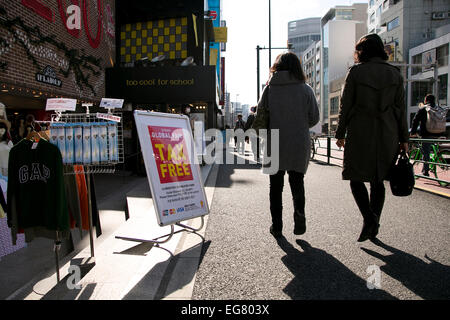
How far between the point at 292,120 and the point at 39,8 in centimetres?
869

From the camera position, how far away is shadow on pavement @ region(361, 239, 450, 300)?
2.59 m

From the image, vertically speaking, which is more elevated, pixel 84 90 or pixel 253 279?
pixel 84 90

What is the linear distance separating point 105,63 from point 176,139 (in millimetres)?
11412

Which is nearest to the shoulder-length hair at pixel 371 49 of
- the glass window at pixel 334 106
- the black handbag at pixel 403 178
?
the black handbag at pixel 403 178

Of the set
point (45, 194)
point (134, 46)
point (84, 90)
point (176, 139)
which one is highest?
point (134, 46)

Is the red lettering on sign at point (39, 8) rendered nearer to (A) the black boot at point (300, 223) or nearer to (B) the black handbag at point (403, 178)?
(A) the black boot at point (300, 223)

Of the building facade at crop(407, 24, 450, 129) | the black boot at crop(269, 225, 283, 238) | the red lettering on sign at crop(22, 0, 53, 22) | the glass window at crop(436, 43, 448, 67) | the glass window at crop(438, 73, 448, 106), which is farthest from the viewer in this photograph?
the glass window at crop(436, 43, 448, 67)

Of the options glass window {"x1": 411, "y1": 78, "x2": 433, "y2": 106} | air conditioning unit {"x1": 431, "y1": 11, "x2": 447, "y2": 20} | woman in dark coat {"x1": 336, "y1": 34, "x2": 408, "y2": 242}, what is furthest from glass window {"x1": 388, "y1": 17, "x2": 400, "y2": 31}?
woman in dark coat {"x1": 336, "y1": 34, "x2": 408, "y2": 242}

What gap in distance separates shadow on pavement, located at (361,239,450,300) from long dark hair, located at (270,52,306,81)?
76.5 inches

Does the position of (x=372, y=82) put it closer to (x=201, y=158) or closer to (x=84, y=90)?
(x=201, y=158)

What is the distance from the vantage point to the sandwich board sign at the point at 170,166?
3551 millimetres

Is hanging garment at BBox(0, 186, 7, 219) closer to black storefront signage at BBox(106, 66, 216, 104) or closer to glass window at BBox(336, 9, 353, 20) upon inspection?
black storefront signage at BBox(106, 66, 216, 104)
